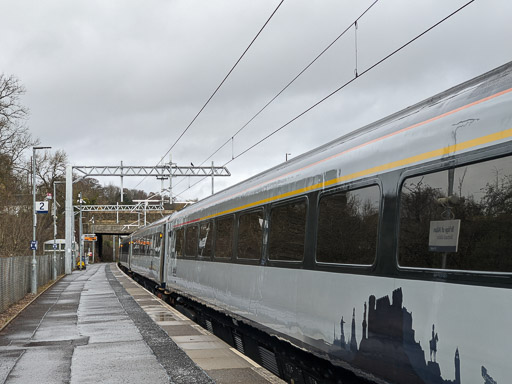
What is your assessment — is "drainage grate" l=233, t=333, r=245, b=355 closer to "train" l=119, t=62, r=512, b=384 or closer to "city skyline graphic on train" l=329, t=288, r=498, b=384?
"train" l=119, t=62, r=512, b=384

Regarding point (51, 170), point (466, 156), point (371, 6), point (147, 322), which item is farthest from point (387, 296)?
point (51, 170)

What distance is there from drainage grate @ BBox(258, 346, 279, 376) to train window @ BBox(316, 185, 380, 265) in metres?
3.25

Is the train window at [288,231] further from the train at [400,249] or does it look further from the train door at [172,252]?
the train door at [172,252]

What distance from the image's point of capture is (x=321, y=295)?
679 centimetres

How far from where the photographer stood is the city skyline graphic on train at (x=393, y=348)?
456cm

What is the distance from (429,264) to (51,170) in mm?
62908

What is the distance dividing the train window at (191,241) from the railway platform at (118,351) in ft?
5.28

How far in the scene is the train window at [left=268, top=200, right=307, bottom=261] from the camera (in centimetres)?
764

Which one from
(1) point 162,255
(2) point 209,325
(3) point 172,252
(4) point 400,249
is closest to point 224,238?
(2) point 209,325

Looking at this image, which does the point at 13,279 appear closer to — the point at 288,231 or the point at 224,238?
the point at 224,238

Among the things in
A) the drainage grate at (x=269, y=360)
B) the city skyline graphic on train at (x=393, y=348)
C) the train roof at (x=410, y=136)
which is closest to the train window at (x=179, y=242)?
the drainage grate at (x=269, y=360)

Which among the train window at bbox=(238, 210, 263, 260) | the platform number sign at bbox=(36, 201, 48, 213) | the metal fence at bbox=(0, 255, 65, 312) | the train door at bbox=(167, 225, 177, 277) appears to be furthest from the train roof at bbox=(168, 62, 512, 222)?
the platform number sign at bbox=(36, 201, 48, 213)

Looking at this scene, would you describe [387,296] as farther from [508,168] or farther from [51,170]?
[51,170]

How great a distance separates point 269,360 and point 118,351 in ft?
8.68
